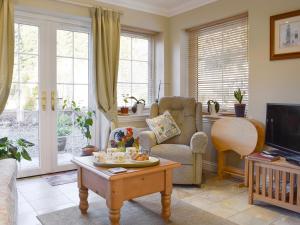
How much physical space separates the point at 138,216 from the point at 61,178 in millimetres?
1523

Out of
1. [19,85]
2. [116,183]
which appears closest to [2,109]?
[19,85]

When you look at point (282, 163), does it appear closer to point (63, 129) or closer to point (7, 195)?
point (7, 195)

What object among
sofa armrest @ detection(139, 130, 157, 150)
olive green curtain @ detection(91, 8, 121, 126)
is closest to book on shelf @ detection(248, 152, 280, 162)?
sofa armrest @ detection(139, 130, 157, 150)

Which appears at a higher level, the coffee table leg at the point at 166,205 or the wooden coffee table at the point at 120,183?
the wooden coffee table at the point at 120,183

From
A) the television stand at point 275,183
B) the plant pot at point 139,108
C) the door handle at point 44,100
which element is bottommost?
the television stand at point 275,183

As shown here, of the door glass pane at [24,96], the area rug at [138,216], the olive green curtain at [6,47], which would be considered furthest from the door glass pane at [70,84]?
Answer: the area rug at [138,216]

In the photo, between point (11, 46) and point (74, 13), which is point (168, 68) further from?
point (11, 46)

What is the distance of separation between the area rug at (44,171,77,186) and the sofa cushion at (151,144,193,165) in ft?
3.70

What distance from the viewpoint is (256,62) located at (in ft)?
11.2

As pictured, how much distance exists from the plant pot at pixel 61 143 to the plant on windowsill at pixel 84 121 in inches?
10.6

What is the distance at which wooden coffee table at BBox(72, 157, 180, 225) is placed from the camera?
209 centimetres

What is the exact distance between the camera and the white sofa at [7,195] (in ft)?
4.71

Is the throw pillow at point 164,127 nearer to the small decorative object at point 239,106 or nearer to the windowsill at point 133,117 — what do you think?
the windowsill at point 133,117

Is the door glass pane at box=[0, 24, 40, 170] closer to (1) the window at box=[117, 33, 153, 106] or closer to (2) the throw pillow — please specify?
(1) the window at box=[117, 33, 153, 106]
